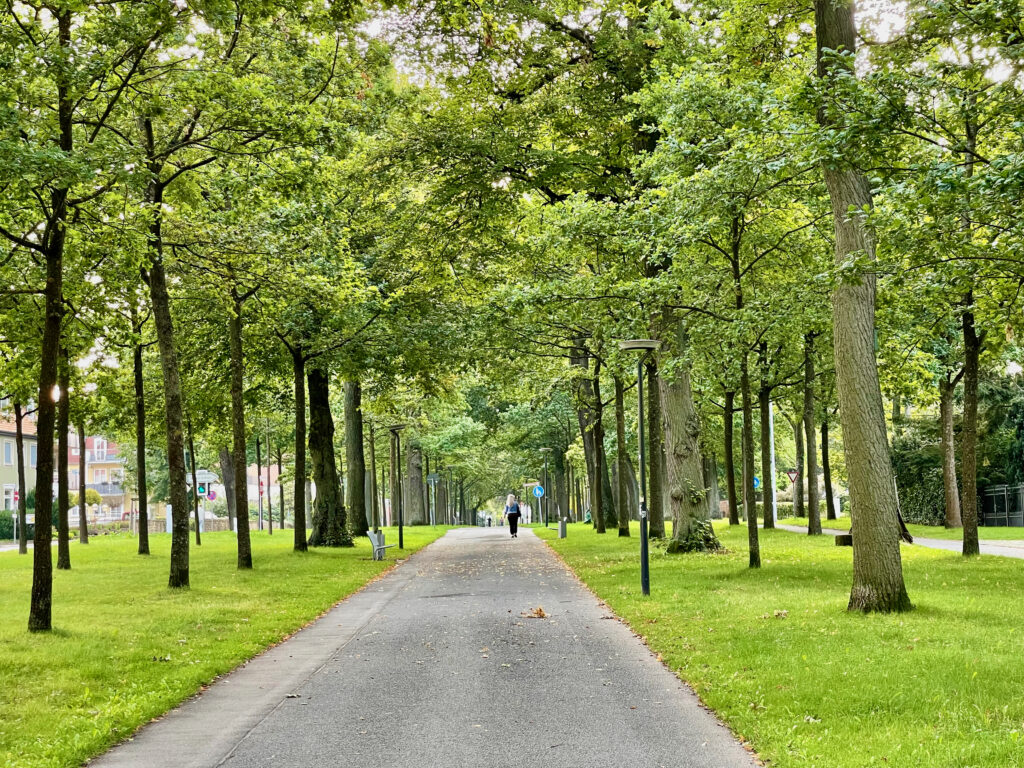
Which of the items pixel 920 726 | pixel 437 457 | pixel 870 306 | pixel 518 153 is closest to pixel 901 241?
pixel 870 306

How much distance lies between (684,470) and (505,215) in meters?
7.05

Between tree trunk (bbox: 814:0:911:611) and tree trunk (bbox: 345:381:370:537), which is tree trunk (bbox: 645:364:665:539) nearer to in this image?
tree trunk (bbox: 345:381:370:537)

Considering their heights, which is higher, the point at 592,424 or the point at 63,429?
the point at 592,424

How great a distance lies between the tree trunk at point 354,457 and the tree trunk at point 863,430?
20.5 m

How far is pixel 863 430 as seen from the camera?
11.0 m

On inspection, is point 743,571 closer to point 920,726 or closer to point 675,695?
point 675,695

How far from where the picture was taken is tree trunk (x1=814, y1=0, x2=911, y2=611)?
10.9m

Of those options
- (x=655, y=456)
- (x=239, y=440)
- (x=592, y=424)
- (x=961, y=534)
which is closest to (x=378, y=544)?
(x=239, y=440)

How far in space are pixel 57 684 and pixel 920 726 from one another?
704 cm

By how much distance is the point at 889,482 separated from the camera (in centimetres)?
1112

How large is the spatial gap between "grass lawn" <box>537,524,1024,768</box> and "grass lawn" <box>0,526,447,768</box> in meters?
4.56

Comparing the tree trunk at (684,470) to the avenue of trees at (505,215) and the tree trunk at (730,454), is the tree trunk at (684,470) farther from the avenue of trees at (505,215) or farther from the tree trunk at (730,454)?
the tree trunk at (730,454)

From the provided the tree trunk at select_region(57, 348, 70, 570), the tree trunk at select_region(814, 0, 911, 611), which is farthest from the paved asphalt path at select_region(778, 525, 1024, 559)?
the tree trunk at select_region(57, 348, 70, 570)

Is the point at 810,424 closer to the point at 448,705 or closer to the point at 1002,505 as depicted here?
the point at 1002,505
